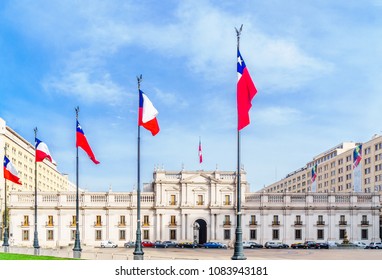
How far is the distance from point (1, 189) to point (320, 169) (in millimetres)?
93901

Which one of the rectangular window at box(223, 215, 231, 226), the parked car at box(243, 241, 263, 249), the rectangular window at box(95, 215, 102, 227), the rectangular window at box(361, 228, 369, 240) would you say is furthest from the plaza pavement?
the rectangular window at box(361, 228, 369, 240)

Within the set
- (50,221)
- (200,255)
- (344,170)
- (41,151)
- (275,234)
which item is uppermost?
(41,151)

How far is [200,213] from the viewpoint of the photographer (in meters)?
99.2

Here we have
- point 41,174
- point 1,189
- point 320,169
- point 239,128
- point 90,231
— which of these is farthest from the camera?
point 320,169

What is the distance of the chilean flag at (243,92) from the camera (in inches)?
1313

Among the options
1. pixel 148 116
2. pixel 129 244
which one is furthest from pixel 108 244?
pixel 148 116

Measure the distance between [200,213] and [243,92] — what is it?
67.5 metres

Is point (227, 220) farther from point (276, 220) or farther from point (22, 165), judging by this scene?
point (22, 165)

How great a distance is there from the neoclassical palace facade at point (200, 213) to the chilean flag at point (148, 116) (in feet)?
190

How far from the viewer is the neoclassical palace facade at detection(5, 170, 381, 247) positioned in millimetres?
96812

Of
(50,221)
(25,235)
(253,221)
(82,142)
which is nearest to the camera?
(82,142)
